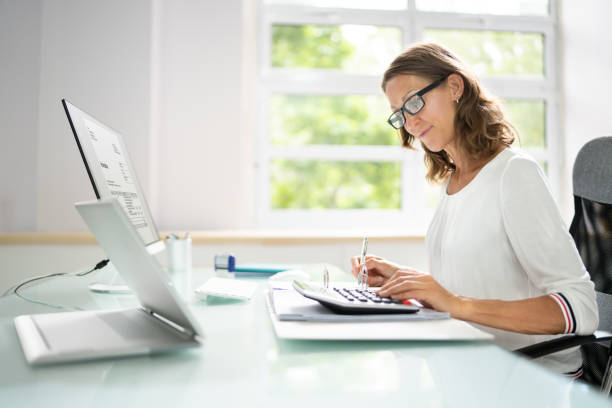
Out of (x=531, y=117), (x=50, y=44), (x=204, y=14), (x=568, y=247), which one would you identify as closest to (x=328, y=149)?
(x=204, y=14)

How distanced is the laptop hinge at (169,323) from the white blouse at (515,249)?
0.68 meters

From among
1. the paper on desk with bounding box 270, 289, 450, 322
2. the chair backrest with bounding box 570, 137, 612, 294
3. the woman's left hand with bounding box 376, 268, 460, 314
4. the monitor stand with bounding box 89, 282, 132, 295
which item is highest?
the chair backrest with bounding box 570, 137, 612, 294

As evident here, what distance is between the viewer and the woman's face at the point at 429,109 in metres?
1.28

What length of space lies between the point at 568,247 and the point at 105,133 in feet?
3.69

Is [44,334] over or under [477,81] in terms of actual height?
under

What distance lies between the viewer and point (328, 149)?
2.91m

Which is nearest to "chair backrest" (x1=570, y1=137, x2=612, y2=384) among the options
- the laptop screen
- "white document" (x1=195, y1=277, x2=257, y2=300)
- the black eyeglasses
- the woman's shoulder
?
the woman's shoulder

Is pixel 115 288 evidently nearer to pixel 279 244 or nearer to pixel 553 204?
pixel 553 204

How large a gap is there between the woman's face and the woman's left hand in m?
0.59

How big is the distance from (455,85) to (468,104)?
0.21 feet

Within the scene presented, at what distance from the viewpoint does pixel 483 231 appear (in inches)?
43.5

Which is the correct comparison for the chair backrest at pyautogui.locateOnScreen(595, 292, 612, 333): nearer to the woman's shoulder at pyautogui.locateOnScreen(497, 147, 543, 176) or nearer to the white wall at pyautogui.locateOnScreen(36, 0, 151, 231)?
the woman's shoulder at pyautogui.locateOnScreen(497, 147, 543, 176)

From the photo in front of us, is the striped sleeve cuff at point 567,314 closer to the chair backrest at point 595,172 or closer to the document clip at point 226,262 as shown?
the chair backrest at point 595,172

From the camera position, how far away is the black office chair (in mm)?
1177
